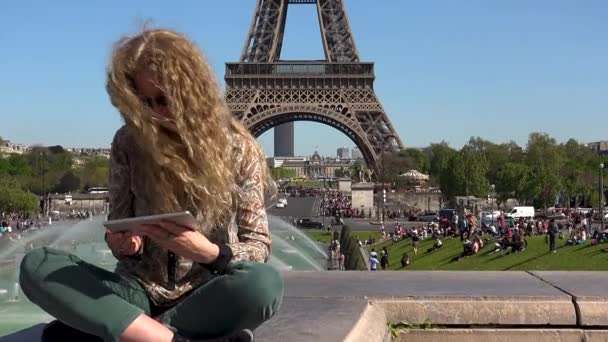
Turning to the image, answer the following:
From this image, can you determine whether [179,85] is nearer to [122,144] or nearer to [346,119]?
[122,144]

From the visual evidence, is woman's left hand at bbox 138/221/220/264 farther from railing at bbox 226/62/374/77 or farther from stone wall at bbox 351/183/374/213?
railing at bbox 226/62/374/77

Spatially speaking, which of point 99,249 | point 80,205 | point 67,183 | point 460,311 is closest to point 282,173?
point 67,183

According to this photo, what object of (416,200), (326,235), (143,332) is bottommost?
(326,235)

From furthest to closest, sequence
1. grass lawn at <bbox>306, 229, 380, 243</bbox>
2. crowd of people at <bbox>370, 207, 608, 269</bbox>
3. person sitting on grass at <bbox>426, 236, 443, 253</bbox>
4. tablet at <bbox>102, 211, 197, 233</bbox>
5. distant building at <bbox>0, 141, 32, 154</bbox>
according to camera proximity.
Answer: distant building at <bbox>0, 141, 32, 154</bbox>
grass lawn at <bbox>306, 229, 380, 243</bbox>
person sitting on grass at <bbox>426, 236, 443, 253</bbox>
crowd of people at <bbox>370, 207, 608, 269</bbox>
tablet at <bbox>102, 211, 197, 233</bbox>

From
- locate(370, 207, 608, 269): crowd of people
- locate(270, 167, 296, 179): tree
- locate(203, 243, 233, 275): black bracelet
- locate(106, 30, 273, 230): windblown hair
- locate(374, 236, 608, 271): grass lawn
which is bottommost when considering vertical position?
locate(374, 236, 608, 271): grass lawn

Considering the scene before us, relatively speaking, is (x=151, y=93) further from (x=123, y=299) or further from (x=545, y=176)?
(x=545, y=176)

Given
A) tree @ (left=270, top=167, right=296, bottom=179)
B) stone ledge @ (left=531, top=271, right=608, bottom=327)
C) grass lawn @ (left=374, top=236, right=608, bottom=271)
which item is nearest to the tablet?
stone ledge @ (left=531, top=271, right=608, bottom=327)

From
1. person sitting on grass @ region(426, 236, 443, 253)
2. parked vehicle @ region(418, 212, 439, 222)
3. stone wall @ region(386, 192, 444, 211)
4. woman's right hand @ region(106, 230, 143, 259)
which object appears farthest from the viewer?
stone wall @ region(386, 192, 444, 211)
